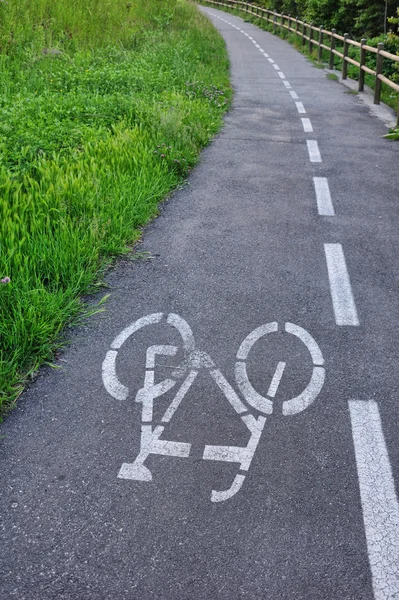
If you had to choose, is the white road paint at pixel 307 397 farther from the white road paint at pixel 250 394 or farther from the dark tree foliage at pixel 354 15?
the dark tree foliage at pixel 354 15

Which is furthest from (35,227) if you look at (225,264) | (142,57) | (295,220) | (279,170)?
(142,57)

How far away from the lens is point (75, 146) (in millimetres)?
7801

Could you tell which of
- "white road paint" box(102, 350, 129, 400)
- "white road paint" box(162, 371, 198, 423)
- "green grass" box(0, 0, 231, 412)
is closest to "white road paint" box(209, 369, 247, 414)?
"white road paint" box(162, 371, 198, 423)

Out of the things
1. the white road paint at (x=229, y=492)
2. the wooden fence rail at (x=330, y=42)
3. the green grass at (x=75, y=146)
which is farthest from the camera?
the wooden fence rail at (x=330, y=42)

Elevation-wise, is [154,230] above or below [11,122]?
below

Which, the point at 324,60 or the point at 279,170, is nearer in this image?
the point at 279,170

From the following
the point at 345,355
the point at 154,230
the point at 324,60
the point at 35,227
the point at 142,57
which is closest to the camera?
the point at 345,355

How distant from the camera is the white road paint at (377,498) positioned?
2.41 meters

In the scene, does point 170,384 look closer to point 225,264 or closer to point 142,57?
point 225,264

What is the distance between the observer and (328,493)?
9.27 ft

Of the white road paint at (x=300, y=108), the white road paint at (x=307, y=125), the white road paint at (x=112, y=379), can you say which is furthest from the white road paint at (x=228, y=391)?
the white road paint at (x=300, y=108)

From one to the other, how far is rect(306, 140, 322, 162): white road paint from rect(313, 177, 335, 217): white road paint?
1.06 metres

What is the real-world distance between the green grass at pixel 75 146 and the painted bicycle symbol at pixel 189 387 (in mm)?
602

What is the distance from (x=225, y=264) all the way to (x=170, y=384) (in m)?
1.91
